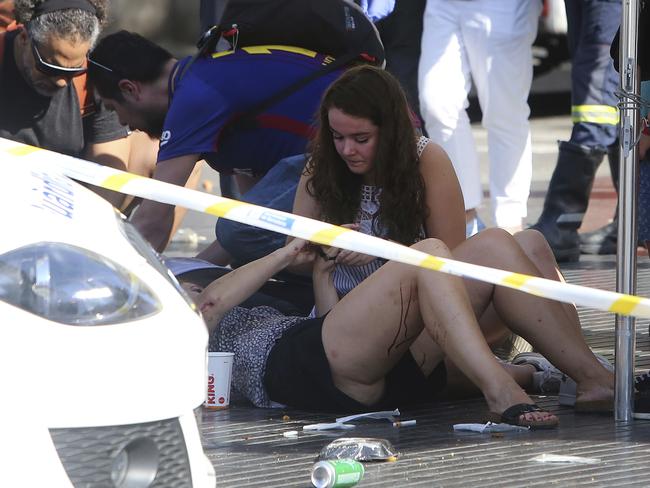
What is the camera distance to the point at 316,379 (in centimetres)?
418

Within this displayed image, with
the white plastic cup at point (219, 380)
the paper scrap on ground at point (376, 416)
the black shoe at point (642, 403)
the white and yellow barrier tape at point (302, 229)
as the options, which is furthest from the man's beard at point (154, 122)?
the white and yellow barrier tape at point (302, 229)

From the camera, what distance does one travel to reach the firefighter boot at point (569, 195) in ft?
23.8

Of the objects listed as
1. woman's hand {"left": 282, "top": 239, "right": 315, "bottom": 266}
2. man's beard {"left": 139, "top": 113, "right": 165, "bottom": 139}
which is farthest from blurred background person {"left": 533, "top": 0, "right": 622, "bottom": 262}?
woman's hand {"left": 282, "top": 239, "right": 315, "bottom": 266}

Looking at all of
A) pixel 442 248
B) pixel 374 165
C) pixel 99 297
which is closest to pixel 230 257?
pixel 374 165

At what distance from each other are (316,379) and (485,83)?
11.0 feet

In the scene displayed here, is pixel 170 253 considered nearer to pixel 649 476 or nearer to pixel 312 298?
pixel 312 298

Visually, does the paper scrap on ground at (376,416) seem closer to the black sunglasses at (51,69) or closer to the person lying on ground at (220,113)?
the person lying on ground at (220,113)

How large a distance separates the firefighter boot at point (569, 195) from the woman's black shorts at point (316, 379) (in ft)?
10.1

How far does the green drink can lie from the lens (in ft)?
10.9

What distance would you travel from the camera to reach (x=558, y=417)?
420cm

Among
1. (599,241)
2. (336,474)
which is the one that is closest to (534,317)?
(336,474)

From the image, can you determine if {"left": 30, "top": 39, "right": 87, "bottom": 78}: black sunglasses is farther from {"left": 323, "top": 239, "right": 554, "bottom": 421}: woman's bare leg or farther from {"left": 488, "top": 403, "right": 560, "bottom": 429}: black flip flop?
{"left": 488, "top": 403, "right": 560, "bottom": 429}: black flip flop

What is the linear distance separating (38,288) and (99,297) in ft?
0.35

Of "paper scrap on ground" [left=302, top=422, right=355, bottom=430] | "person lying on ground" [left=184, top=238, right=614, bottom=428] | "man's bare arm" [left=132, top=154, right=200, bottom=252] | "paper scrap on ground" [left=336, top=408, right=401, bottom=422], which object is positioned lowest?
"paper scrap on ground" [left=302, top=422, right=355, bottom=430]
